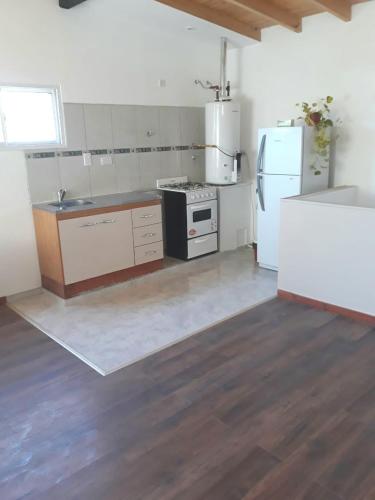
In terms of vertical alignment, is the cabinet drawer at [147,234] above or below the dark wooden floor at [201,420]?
above

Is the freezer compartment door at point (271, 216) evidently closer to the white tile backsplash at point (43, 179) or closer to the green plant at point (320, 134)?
the green plant at point (320, 134)

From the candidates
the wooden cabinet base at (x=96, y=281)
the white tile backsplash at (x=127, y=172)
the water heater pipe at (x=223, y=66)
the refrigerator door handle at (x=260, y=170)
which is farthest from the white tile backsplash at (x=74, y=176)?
the water heater pipe at (x=223, y=66)

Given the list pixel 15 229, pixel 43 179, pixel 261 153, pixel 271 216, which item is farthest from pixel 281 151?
pixel 15 229

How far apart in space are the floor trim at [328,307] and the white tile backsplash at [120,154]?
217 centimetres

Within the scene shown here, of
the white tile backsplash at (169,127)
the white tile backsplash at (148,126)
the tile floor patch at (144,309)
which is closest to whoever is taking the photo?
the tile floor patch at (144,309)

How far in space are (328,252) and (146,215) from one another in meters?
1.91

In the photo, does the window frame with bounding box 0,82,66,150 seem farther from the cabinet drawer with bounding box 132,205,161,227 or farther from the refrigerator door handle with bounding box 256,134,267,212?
the refrigerator door handle with bounding box 256,134,267,212

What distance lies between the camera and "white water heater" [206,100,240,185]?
502 cm

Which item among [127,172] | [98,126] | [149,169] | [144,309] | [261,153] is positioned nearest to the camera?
[144,309]

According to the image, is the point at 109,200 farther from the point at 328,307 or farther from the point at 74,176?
the point at 328,307

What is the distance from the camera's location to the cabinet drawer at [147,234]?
4.37 metres

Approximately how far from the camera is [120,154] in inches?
183

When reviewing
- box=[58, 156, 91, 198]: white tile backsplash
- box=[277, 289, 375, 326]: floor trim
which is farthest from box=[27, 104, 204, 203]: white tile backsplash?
box=[277, 289, 375, 326]: floor trim

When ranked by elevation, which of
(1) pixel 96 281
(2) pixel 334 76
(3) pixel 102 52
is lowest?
(1) pixel 96 281
